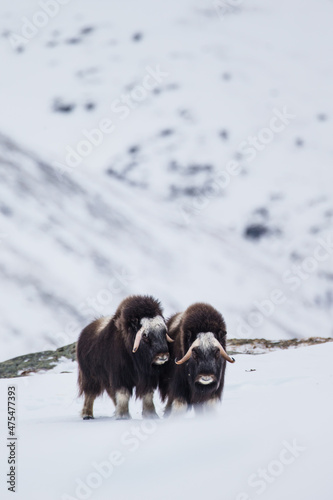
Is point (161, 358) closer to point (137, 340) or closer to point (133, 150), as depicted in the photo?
point (137, 340)

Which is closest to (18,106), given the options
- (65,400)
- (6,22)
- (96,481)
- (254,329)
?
(6,22)

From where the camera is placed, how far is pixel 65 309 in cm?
1914

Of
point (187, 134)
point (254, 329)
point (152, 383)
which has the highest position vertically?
point (152, 383)

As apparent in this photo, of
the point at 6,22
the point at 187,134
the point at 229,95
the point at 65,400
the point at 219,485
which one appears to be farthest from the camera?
the point at 6,22

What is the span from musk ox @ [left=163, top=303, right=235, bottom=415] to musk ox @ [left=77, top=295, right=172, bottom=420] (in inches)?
7.1

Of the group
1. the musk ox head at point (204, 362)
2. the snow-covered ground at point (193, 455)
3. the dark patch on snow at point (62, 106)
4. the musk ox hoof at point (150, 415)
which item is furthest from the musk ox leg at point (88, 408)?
the dark patch on snow at point (62, 106)

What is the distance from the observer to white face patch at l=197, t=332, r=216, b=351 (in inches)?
205

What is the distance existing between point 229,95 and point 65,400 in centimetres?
2722

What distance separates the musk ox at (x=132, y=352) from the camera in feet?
18.2

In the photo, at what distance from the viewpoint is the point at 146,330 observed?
5559mm

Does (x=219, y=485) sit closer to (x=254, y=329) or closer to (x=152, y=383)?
(x=152, y=383)

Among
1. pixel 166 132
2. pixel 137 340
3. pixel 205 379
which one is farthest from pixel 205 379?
pixel 166 132

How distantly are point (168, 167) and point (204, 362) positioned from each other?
24.6 metres

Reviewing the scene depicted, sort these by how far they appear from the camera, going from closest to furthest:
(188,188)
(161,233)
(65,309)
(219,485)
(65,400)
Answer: (219,485)
(65,400)
(65,309)
(161,233)
(188,188)
